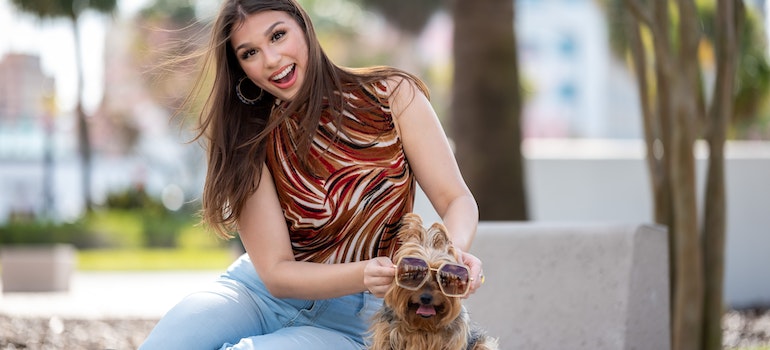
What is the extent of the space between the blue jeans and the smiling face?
2.26ft

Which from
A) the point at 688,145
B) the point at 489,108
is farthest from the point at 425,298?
the point at 489,108

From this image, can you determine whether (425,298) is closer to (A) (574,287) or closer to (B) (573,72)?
(A) (574,287)

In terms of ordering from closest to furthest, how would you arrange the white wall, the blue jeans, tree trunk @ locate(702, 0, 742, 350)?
the blue jeans, tree trunk @ locate(702, 0, 742, 350), the white wall

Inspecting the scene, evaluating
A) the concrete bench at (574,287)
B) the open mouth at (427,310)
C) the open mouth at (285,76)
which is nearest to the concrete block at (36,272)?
the concrete bench at (574,287)

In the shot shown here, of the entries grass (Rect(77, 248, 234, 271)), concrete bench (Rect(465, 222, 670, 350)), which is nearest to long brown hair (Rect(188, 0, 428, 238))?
concrete bench (Rect(465, 222, 670, 350))

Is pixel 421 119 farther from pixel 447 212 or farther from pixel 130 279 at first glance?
pixel 130 279

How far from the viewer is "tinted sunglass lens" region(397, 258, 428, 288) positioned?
2754mm

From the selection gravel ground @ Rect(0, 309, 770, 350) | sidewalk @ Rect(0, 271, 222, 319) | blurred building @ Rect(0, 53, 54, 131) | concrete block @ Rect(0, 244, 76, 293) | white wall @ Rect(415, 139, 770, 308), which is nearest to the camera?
gravel ground @ Rect(0, 309, 770, 350)

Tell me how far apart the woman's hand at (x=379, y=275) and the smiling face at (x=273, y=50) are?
0.81m

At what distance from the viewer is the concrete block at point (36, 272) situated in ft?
48.6

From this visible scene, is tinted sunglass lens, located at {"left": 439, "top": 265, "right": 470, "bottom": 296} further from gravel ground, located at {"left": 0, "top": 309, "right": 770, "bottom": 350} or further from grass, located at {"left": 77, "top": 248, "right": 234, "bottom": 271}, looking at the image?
Answer: grass, located at {"left": 77, "top": 248, "right": 234, "bottom": 271}

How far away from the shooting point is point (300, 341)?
3.32 metres

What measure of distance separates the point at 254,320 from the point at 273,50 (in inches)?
35.3

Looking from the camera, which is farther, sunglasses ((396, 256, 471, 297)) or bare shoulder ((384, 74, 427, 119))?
bare shoulder ((384, 74, 427, 119))
